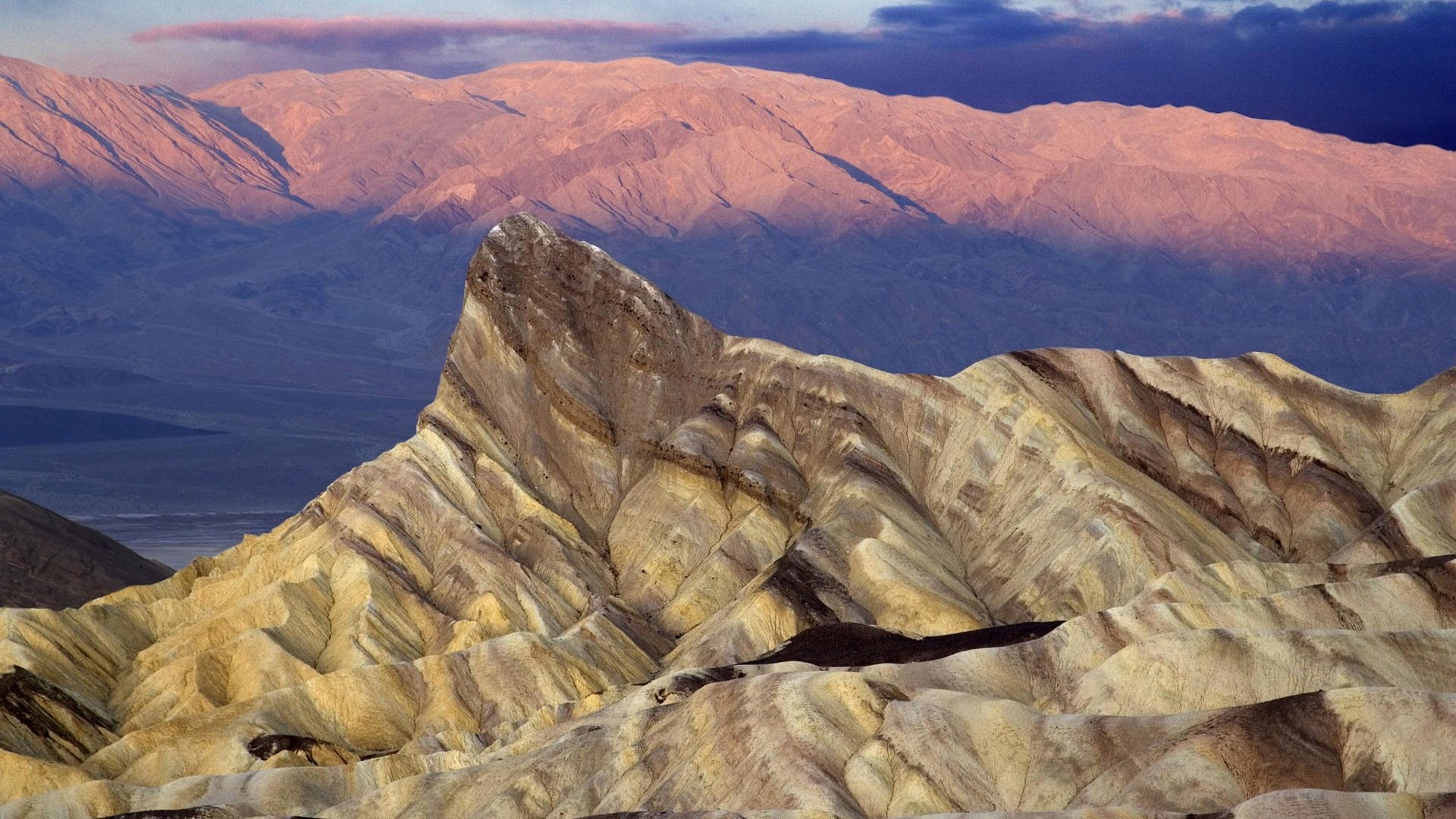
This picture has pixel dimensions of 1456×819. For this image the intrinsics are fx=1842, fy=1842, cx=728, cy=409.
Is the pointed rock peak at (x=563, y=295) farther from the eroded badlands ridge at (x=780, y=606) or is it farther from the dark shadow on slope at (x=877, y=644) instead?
the dark shadow on slope at (x=877, y=644)

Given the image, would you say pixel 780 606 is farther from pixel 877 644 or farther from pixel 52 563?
pixel 52 563

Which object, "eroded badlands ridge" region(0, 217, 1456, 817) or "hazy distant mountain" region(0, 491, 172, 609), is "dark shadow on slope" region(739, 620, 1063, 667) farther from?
"hazy distant mountain" region(0, 491, 172, 609)

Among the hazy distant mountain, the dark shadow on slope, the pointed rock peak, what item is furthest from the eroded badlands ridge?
the hazy distant mountain

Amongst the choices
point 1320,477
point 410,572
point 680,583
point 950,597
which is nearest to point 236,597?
point 410,572

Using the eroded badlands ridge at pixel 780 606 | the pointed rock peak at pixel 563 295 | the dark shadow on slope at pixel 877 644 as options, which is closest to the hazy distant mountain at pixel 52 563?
the eroded badlands ridge at pixel 780 606

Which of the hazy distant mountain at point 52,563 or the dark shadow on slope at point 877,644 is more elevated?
the dark shadow on slope at point 877,644

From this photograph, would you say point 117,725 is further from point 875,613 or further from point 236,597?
point 875,613
